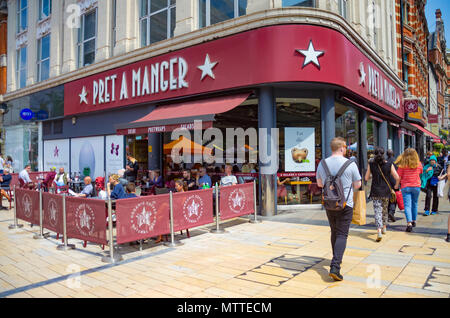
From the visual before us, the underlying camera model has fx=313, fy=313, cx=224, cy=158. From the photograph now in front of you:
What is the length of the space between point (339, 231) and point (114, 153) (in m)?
12.4

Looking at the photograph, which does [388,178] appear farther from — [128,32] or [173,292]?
[128,32]

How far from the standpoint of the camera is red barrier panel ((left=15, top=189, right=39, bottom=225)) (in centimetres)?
745

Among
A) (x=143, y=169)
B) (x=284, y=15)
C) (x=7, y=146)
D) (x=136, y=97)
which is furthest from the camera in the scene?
(x=7, y=146)

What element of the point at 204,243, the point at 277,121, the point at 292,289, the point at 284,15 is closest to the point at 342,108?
the point at 277,121

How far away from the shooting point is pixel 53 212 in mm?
6668

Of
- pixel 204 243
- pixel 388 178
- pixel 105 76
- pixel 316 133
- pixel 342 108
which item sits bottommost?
pixel 204 243

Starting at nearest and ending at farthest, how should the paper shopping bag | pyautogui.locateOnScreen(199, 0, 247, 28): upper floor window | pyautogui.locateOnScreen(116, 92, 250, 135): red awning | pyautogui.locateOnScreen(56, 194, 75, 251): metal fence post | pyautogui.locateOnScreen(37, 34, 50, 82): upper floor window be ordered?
the paper shopping bag < pyautogui.locateOnScreen(56, 194, 75, 251): metal fence post < pyautogui.locateOnScreen(116, 92, 250, 135): red awning < pyautogui.locateOnScreen(199, 0, 247, 28): upper floor window < pyautogui.locateOnScreen(37, 34, 50, 82): upper floor window

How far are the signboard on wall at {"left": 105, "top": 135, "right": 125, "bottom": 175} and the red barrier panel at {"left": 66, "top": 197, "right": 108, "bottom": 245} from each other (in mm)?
8365

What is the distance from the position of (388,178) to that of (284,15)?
5.50 metres

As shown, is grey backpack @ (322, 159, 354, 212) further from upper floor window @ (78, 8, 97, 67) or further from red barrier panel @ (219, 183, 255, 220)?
upper floor window @ (78, 8, 97, 67)

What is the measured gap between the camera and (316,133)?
1016 centimetres

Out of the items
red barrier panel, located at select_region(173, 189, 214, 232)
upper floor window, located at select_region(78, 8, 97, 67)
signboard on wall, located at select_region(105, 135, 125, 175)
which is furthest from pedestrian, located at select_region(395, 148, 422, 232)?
upper floor window, located at select_region(78, 8, 97, 67)

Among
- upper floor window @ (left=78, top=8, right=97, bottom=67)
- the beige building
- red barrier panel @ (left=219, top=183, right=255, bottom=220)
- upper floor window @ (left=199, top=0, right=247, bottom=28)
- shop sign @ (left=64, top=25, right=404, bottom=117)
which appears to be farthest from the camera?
upper floor window @ (left=78, top=8, right=97, bottom=67)

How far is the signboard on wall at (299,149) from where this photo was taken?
994cm
